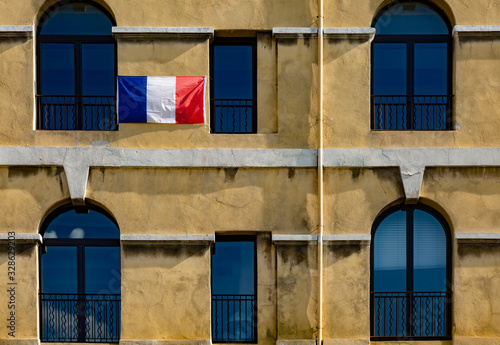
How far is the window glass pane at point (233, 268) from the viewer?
730 inches

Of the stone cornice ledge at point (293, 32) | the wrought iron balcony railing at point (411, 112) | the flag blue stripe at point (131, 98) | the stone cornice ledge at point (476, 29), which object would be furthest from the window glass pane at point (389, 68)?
the flag blue stripe at point (131, 98)

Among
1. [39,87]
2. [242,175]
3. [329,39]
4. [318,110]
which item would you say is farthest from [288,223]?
[39,87]

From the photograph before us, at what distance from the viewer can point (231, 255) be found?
1862cm

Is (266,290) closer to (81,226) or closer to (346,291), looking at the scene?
(346,291)

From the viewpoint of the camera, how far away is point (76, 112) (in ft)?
61.3

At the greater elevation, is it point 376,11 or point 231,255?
point 376,11

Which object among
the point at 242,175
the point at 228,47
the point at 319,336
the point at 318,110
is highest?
the point at 228,47

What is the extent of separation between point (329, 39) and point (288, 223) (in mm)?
4187

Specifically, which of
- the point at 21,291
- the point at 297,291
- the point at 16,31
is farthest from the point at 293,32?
the point at 21,291

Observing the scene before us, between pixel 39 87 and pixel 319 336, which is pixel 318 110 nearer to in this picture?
pixel 319 336

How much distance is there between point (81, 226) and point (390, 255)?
22.6 ft

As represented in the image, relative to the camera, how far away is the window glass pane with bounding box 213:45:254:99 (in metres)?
19.0

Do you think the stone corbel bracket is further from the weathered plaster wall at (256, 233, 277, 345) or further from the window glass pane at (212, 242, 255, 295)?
the weathered plaster wall at (256, 233, 277, 345)

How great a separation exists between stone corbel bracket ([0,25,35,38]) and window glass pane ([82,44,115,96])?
4.03 feet
